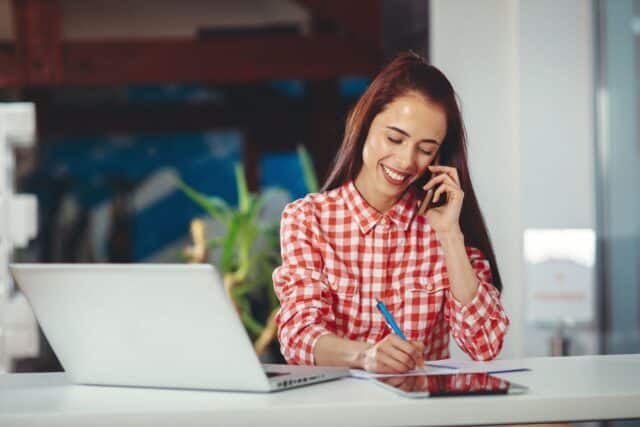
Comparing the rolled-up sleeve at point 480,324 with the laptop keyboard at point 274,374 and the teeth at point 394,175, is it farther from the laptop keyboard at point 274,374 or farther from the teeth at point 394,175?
the laptop keyboard at point 274,374

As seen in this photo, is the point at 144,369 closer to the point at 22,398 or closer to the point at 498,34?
the point at 22,398

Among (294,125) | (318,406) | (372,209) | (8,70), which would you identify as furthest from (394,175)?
(294,125)

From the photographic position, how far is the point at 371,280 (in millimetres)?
2006

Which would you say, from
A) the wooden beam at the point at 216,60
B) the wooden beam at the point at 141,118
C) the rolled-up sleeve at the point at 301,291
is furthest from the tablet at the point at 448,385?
the wooden beam at the point at 141,118

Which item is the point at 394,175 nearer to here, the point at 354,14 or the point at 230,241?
the point at 230,241

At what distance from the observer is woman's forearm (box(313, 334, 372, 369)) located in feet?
5.27

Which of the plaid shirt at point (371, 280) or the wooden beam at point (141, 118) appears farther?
the wooden beam at point (141, 118)

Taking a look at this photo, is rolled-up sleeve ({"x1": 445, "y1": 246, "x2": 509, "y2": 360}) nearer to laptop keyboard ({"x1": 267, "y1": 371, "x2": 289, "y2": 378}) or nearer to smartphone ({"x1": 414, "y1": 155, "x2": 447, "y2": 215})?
smartphone ({"x1": 414, "y1": 155, "x2": 447, "y2": 215})

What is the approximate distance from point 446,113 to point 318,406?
96 centimetres

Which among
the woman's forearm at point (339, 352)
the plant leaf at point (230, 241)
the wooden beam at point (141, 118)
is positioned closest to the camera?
the woman's forearm at point (339, 352)

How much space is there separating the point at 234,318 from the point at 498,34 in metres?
2.95

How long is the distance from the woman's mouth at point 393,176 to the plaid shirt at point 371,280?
104 mm

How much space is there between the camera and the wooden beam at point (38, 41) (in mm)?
5816

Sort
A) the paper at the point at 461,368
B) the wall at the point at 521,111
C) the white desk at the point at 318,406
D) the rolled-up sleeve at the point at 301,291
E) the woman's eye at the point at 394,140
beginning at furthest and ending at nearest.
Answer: the wall at the point at 521,111
the woman's eye at the point at 394,140
the rolled-up sleeve at the point at 301,291
the paper at the point at 461,368
the white desk at the point at 318,406
